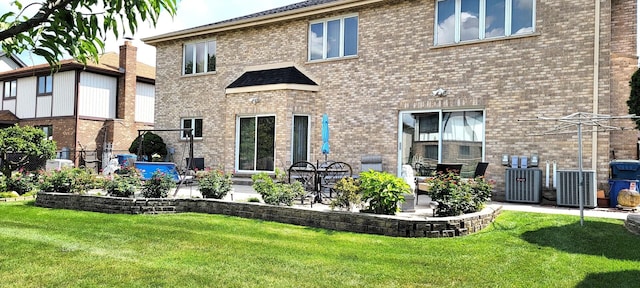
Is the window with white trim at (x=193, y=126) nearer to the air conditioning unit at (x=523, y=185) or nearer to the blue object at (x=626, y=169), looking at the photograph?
the air conditioning unit at (x=523, y=185)

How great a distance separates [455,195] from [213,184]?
Result: 202 inches

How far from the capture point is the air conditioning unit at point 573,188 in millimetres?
9781

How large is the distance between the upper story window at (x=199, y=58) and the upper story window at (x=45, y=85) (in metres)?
12.2

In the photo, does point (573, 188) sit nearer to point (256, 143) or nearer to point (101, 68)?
point (256, 143)

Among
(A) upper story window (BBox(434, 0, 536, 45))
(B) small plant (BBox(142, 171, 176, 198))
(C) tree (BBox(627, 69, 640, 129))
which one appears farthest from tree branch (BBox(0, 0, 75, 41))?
(A) upper story window (BBox(434, 0, 536, 45))

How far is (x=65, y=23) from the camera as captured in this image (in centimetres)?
206

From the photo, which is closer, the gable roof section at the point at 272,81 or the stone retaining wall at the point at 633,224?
the stone retaining wall at the point at 633,224

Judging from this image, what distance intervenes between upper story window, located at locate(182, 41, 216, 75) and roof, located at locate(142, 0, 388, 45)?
0.53m

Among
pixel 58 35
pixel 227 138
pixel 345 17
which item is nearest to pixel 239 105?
pixel 227 138

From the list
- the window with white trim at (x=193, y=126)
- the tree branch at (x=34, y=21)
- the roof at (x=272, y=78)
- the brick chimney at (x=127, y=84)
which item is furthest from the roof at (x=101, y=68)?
the tree branch at (x=34, y=21)

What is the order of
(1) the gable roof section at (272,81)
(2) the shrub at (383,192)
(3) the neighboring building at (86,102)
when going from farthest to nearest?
(3) the neighboring building at (86,102)
(1) the gable roof section at (272,81)
(2) the shrub at (383,192)

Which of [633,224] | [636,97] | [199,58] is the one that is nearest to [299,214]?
A: [633,224]

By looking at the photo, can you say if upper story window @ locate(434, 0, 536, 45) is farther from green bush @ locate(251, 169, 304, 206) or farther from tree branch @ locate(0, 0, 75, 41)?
tree branch @ locate(0, 0, 75, 41)

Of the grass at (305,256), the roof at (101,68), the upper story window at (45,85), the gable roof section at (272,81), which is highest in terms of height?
the roof at (101,68)
